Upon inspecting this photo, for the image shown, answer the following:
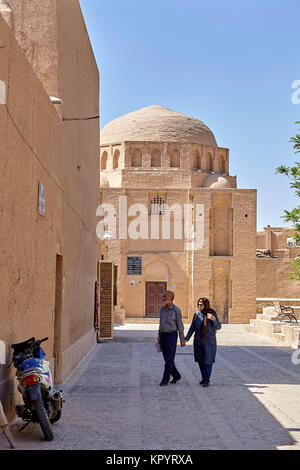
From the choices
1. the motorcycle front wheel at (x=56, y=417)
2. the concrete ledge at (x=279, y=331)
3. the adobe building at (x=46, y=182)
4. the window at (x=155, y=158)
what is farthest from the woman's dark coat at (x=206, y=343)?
the window at (x=155, y=158)

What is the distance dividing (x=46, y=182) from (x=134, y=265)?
84.0 ft

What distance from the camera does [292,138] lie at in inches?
615

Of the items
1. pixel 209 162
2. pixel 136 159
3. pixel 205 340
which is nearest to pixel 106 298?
pixel 205 340

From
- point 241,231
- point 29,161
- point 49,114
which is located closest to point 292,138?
point 49,114

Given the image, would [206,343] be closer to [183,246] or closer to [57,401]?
[57,401]

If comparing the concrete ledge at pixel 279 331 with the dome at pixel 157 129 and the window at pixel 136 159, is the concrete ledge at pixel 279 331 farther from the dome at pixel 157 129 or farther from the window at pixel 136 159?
→ the dome at pixel 157 129

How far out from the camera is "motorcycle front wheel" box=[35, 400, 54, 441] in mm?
5930

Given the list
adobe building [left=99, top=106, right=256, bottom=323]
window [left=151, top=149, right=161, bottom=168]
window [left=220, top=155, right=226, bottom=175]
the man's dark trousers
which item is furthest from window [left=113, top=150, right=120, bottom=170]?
the man's dark trousers

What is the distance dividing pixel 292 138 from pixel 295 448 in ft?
36.1

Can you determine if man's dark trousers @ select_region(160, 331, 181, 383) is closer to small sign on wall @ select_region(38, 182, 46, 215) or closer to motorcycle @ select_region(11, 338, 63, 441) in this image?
small sign on wall @ select_region(38, 182, 46, 215)

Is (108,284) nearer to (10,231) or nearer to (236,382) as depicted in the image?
(236,382)

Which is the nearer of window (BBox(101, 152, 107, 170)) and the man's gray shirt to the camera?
the man's gray shirt

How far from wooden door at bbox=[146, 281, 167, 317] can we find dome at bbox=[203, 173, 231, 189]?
6.65 metres

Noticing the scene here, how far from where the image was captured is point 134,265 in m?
34.3
